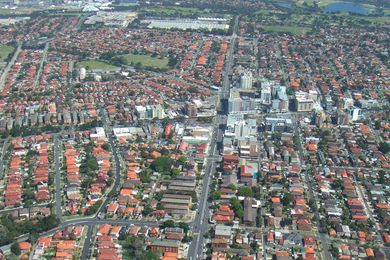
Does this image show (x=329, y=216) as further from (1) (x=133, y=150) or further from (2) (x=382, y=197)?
(1) (x=133, y=150)

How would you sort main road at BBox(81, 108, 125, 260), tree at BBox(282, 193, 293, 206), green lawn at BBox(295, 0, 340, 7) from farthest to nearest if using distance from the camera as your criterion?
green lawn at BBox(295, 0, 340, 7) < tree at BBox(282, 193, 293, 206) < main road at BBox(81, 108, 125, 260)

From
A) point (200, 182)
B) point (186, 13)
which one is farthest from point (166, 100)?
point (186, 13)

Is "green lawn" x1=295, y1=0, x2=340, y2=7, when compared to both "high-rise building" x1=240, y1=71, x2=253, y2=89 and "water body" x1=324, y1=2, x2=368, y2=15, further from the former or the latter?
"high-rise building" x1=240, y1=71, x2=253, y2=89

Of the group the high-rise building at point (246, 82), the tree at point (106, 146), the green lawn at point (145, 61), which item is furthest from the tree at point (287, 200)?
the green lawn at point (145, 61)

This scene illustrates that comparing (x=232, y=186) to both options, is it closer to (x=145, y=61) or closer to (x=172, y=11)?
(x=145, y=61)

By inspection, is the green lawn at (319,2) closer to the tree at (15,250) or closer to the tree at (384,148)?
the tree at (384,148)

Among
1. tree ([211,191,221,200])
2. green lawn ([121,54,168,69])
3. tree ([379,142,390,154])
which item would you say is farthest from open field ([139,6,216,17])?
tree ([211,191,221,200])
